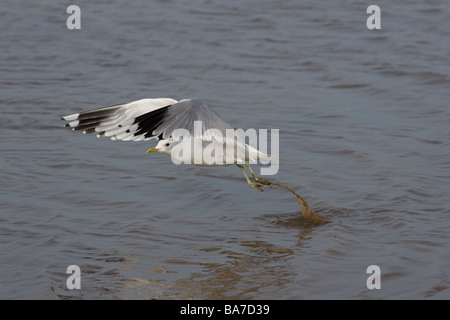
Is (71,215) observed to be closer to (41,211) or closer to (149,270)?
(41,211)

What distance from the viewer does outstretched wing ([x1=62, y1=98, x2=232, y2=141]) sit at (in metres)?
5.25

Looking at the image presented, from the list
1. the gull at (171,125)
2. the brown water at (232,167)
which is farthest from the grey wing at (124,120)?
the brown water at (232,167)

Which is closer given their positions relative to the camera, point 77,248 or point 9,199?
point 77,248

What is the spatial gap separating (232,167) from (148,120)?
8.00 ft

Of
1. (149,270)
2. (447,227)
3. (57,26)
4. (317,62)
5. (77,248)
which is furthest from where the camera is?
(57,26)

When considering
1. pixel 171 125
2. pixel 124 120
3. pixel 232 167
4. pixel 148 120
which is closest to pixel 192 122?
pixel 171 125

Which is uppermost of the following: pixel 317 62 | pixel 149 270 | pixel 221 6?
pixel 221 6

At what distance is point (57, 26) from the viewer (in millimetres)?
13125

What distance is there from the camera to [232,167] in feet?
25.2

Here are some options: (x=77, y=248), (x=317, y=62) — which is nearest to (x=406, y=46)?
(x=317, y=62)

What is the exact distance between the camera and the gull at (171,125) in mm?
5254

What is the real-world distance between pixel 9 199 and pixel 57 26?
282 inches

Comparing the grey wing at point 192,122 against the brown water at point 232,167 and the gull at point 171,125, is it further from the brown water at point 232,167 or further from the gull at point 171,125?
the brown water at point 232,167

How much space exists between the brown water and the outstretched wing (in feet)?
2.81
